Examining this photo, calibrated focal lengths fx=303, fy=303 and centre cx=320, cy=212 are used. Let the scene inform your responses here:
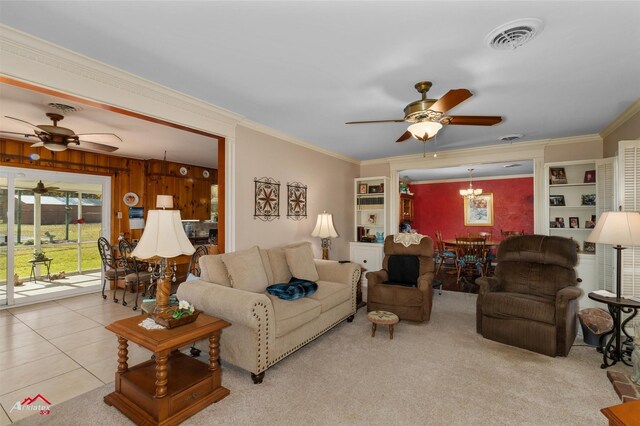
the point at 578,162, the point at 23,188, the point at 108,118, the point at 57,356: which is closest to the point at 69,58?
the point at 108,118

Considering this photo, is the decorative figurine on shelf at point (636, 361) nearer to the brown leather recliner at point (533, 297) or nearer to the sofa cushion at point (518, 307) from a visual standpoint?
the brown leather recliner at point (533, 297)

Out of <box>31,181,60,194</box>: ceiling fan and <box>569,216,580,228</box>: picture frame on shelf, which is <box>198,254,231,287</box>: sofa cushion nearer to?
<box>31,181,60,194</box>: ceiling fan

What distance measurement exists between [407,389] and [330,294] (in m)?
1.29

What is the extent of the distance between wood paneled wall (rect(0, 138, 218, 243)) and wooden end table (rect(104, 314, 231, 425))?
170 inches

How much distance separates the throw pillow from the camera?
13.4 ft

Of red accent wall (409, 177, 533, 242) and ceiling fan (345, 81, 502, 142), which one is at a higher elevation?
ceiling fan (345, 81, 502, 142)

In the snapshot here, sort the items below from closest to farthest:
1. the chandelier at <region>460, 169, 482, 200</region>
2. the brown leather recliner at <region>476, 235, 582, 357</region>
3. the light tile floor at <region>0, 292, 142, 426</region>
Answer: the light tile floor at <region>0, 292, 142, 426</region> → the brown leather recliner at <region>476, 235, 582, 357</region> → the chandelier at <region>460, 169, 482, 200</region>

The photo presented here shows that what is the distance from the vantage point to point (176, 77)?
259 centimetres

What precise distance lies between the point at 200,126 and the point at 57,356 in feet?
8.66

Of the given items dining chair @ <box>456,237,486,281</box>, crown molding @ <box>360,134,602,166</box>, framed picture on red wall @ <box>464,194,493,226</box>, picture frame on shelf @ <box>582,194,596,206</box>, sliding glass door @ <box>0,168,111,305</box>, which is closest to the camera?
picture frame on shelf @ <box>582,194,596,206</box>

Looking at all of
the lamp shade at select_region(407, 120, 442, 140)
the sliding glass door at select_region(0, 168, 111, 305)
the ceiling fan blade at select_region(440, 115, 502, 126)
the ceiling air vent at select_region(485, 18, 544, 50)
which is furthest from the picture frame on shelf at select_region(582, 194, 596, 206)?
the sliding glass door at select_region(0, 168, 111, 305)

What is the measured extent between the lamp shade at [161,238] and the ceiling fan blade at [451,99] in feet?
7.12

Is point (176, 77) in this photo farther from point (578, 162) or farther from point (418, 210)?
point (418, 210)

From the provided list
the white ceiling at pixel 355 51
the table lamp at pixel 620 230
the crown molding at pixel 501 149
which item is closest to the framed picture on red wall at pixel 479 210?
the crown molding at pixel 501 149
